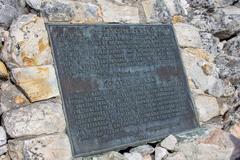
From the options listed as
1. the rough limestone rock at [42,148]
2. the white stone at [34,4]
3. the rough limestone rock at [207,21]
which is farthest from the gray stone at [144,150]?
the rough limestone rock at [207,21]

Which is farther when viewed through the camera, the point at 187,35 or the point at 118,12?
the point at 187,35

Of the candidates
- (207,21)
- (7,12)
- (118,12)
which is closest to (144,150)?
(118,12)

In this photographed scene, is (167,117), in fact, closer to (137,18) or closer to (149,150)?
(149,150)

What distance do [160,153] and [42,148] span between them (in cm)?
101

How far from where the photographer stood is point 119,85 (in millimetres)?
3912

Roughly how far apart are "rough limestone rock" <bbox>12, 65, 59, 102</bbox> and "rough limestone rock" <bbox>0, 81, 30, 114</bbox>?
5cm

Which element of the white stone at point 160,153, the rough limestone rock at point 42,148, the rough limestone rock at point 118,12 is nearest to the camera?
the rough limestone rock at point 42,148

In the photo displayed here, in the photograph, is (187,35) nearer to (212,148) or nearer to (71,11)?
(212,148)

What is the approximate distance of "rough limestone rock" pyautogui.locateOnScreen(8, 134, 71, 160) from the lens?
10.9 ft

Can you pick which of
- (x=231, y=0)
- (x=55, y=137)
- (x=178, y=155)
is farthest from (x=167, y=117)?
(x=231, y=0)

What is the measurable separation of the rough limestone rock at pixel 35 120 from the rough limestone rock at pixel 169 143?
35.4 inches

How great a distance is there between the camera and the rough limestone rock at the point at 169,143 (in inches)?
157

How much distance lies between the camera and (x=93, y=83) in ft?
12.3

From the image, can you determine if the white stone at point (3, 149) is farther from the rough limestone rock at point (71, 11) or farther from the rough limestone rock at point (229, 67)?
the rough limestone rock at point (229, 67)
